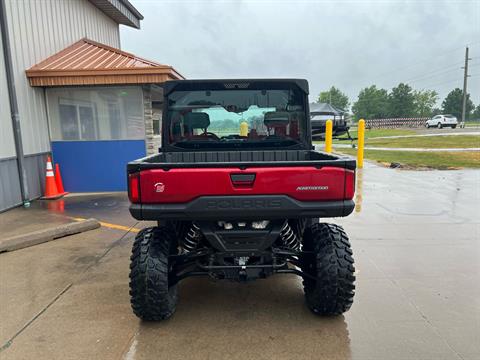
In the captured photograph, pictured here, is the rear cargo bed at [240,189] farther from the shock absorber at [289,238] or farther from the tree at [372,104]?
the tree at [372,104]

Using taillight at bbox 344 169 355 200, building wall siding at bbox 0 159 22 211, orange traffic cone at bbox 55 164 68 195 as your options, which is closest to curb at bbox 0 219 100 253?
building wall siding at bbox 0 159 22 211

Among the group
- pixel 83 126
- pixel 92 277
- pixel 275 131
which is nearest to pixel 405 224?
pixel 275 131

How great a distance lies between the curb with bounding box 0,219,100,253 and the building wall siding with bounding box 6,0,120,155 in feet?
11.2

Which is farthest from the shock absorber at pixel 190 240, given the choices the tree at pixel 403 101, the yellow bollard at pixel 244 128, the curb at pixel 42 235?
the tree at pixel 403 101

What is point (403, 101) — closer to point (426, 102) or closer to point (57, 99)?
point (426, 102)

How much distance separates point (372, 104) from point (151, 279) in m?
102

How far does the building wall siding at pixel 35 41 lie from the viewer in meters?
7.86

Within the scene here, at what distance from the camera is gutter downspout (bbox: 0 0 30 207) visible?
23.7 ft

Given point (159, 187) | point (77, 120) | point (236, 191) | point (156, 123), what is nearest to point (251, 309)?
point (236, 191)

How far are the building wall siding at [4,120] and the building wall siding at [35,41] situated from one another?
398mm

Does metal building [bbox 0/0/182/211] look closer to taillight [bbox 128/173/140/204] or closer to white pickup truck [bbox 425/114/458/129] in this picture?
taillight [bbox 128/173/140/204]

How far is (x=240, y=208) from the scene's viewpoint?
109 inches

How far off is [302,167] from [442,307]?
1.95m

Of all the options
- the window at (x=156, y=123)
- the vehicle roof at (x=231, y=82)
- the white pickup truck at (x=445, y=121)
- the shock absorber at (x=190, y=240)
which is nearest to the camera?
the shock absorber at (x=190, y=240)
